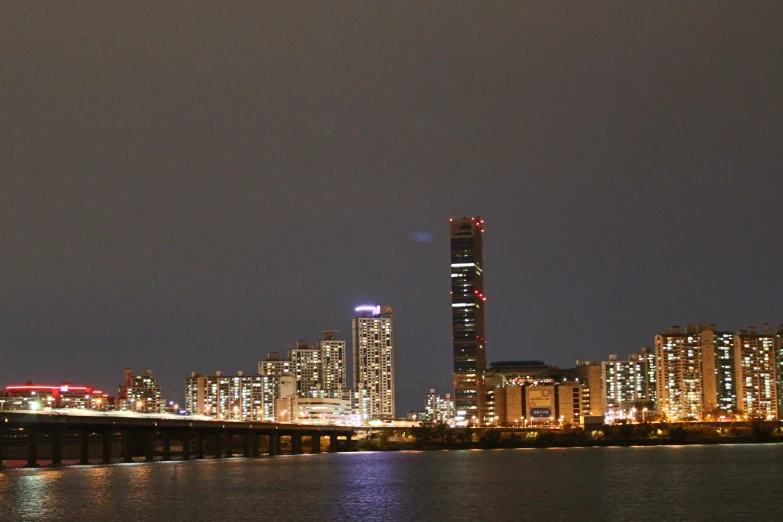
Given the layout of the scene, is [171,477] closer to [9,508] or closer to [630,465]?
[9,508]

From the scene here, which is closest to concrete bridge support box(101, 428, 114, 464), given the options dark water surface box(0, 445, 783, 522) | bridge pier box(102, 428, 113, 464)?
bridge pier box(102, 428, 113, 464)

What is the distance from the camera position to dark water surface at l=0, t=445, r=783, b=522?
7669cm

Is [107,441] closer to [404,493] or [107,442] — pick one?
[107,442]

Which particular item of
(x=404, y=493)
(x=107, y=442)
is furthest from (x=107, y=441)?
(x=404, y=493)

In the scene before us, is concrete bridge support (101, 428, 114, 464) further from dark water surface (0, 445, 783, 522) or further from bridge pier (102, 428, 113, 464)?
dark water surface (0, 445, 783, 522)

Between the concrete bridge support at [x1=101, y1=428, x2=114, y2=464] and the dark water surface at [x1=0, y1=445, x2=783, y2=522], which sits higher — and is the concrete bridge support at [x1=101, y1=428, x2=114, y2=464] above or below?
above

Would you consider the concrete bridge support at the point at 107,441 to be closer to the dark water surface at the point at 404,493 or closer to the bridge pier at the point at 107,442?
the bridge pier at the point at 107,442

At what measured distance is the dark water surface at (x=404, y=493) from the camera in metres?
76.7

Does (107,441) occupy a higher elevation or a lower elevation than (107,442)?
higher

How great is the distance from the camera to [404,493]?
318 feet

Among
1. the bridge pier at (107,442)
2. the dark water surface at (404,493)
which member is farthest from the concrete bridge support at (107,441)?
the dark water surface at (404,493)

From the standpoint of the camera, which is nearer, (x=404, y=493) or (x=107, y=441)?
(x=404, y=493)

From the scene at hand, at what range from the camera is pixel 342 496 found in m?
93.6

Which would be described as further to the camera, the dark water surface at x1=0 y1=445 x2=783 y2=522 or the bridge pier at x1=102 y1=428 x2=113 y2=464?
the bridge pier at x1=102 y1=428 x2=113 y2=464
